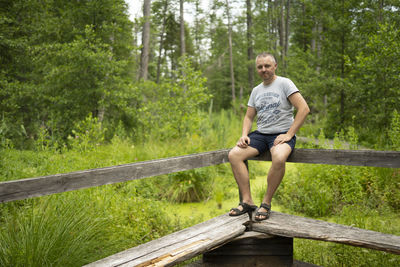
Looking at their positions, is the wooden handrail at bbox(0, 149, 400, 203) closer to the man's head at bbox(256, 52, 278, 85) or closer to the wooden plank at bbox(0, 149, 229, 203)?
the wooden plank at bbox(0, 149, 229, 203)

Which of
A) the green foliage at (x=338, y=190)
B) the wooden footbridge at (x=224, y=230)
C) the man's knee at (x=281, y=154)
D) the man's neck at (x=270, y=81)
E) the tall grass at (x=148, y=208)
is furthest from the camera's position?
the green foliage at (x=338, y=190)

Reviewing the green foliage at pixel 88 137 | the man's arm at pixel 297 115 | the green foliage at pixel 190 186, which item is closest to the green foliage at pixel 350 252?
the man's arm at pixel 297 115

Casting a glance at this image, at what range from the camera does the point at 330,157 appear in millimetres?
2795

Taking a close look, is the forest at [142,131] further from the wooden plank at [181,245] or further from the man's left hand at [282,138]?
the man's left hand at [282,138]

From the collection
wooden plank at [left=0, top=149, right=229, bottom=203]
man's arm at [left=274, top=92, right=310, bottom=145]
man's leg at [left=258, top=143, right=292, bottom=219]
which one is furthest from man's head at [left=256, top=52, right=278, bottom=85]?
wooden plank at [left=0, top=149, right=229, bottom=203]

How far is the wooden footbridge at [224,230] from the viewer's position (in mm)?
1997

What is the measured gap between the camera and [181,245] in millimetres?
2254

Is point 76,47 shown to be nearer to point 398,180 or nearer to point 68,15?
point 68,15

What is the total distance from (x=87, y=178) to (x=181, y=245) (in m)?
0.85

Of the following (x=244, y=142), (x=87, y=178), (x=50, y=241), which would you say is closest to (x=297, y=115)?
(x=244, y=142)

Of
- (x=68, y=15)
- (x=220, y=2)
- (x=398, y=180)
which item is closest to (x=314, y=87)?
(x=398, y=180)

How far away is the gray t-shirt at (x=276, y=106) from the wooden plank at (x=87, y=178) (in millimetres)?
761

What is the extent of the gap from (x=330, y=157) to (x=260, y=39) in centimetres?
1864

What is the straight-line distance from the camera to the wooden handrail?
6.00 feet
